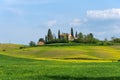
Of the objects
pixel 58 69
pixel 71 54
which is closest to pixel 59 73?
pixel 58 69

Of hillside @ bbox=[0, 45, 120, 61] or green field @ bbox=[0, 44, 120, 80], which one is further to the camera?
hillside @ bbox=[0, 45, 120, 61]

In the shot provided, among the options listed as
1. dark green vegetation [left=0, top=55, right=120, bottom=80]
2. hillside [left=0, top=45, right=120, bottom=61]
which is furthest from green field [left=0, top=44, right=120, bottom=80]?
hillside [left=0, top=45, right=120, bottom=61]

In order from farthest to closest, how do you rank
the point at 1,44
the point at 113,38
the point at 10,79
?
the point at 113,38, the point at 1,44, the point at 10,79

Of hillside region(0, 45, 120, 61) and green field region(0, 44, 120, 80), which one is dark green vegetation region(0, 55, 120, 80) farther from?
hillside region(0, 45, 120, 61)

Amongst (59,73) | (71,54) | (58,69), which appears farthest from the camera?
(71,54)

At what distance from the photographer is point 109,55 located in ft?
324

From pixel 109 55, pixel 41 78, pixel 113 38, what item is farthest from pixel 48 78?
pixel 113 38

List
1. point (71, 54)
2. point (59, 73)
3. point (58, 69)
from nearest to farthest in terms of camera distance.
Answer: point (59, 73) < point (58, 69) < point (71, 54)

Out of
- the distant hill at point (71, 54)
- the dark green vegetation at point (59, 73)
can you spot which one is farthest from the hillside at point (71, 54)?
the dark green vegetation at point (59, 73)

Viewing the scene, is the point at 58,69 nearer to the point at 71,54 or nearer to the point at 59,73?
the point at 59,73

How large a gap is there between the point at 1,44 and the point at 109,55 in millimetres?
76682

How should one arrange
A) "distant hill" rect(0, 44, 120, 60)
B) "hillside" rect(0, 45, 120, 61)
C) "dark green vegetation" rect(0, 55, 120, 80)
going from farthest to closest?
"distant hill" rect(0, 44, 120, 60) < "hillside" rect(0, 45, 120, 61) < "dark green vegetation" rect(0, 55, 120, 80)

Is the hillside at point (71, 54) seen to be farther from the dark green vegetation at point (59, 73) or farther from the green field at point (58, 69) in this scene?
the dark green vegetation at point (59, 73)

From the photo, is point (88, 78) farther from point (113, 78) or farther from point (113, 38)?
point (113, 38)
